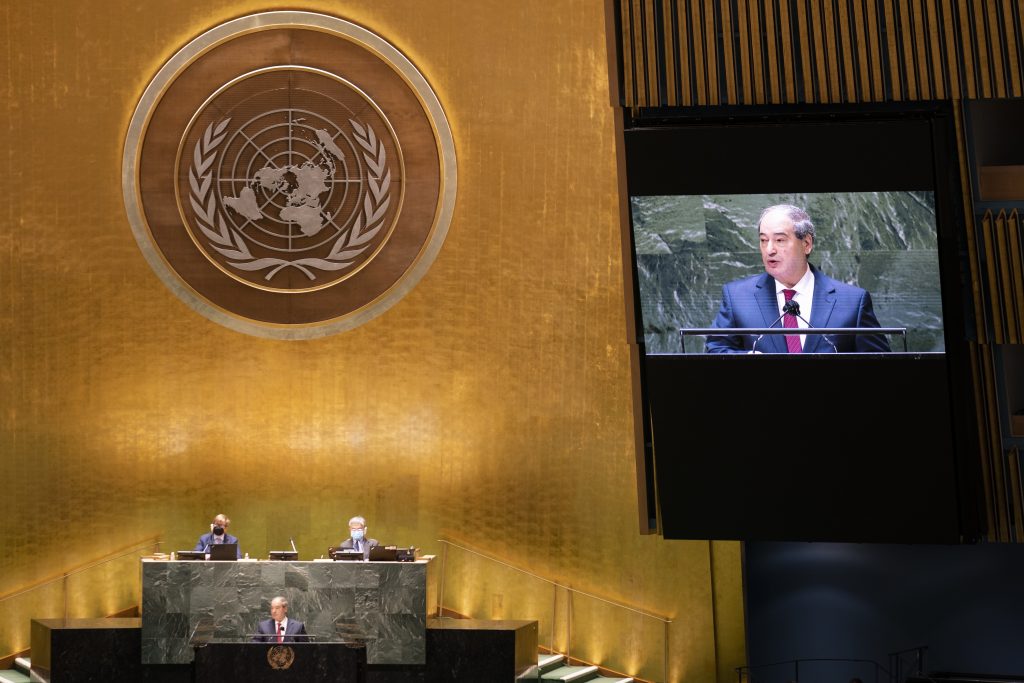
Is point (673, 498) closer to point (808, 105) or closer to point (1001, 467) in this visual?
point (1001, 467)

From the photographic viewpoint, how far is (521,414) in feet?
36.0

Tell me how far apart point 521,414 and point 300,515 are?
2.15 m

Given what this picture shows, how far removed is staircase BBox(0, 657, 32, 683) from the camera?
9.95m

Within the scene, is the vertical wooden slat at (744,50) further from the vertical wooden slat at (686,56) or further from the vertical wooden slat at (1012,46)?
the vertical wooden slat at (1012,46)

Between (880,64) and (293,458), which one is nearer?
(880,64)

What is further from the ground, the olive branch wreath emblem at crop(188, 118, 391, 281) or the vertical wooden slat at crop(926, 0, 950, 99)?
the vertical wooden slat at crop(926, 0, 950, 99)

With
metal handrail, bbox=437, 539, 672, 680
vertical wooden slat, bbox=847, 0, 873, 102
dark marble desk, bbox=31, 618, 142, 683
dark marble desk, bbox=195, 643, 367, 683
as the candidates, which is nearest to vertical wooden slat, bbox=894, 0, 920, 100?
vertical wooden slat, bbox=847, 0, 873, 102

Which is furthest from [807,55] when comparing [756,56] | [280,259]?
[280,259]

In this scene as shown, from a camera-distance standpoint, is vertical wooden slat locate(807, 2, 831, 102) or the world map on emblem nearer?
vertical wooden slat locate(807, 2, 831, 102)

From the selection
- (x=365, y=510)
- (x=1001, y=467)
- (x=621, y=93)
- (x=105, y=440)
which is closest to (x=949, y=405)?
(x=1001, y=467)

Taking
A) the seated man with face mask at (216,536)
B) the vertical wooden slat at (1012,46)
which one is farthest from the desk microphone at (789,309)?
the seated man with face mask at (216,536)

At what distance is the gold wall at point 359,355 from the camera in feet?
35.7

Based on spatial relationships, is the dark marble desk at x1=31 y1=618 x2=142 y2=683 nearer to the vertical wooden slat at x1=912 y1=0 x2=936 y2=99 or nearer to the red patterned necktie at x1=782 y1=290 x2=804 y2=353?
the red patterned necktie at x1=782 y1=290 x2=804 y2=353

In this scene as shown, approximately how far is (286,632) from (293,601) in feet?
1.02
